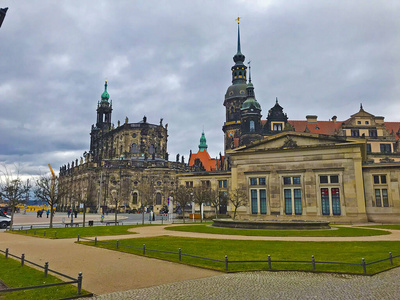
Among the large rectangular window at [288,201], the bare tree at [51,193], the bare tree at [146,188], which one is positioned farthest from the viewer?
the bare tree at [146,188]

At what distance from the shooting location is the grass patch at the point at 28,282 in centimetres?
897

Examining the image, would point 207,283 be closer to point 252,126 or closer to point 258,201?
point 258,201

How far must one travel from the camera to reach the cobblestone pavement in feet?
29.6

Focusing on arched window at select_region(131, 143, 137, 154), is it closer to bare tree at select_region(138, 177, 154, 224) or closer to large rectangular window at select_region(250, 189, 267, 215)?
bare tree at select_region(138, 177, 154, 224)

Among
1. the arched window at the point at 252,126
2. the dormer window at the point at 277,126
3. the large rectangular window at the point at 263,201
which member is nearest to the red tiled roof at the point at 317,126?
the dormer window at the point at 277,126

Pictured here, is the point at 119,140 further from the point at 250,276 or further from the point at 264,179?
the point at 250,276

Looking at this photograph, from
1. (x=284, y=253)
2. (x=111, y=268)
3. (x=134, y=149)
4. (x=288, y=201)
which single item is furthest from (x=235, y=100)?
(x=111, y=268)

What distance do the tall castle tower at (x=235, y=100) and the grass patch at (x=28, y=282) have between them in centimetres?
8753

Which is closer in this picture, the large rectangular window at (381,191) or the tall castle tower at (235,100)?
the large rectangular window at (381,191)

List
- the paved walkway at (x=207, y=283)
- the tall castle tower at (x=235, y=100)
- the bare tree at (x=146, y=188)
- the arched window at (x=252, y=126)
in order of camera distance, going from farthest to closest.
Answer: the tall castle tower at (x=235, y=100) < the bare tree at (x=146, y=188) < the arched window at (x=252, y=126) < the paved walkway at (x=207, y=283)

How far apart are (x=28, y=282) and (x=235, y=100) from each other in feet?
313

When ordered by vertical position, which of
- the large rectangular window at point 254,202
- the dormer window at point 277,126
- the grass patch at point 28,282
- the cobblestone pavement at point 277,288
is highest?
the dormer window at point 277,126

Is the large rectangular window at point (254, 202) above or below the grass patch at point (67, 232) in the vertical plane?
above

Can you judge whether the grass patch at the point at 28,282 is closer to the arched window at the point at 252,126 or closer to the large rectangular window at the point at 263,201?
the large rectangular window at the point at 263,201
